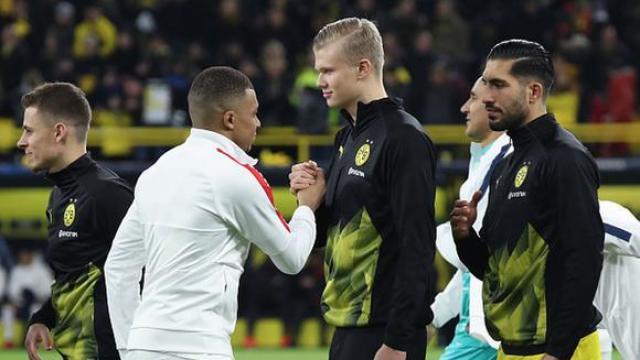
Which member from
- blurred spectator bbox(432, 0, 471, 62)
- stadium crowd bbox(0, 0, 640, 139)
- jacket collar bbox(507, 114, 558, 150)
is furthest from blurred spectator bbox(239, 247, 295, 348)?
jacket collar bbox(507, 114, 558, 150)

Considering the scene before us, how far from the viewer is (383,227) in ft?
20.2

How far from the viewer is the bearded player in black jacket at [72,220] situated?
7.04 meters

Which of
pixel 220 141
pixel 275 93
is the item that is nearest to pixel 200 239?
pixel 220 141

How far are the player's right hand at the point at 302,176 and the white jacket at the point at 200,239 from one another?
1.09 ft

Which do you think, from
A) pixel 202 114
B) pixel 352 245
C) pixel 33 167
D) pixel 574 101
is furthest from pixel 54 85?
pixel 574 101

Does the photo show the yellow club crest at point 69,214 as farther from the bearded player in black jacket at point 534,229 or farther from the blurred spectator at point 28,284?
the blurred spectator at point 28,284

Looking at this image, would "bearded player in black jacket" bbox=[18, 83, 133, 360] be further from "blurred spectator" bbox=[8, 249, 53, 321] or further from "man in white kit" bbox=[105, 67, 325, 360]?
"blurred spectator" bbox=[8, 249, 53, 321]

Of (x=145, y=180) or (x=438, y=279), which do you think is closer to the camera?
(x=145, y=180)

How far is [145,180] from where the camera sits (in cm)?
604

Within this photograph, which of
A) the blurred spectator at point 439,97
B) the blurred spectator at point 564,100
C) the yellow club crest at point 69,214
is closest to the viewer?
the yellow club crest at point 69,214

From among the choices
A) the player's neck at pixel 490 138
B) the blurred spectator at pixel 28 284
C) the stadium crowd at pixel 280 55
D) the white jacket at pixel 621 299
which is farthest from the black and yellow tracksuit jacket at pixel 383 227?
the blurred spectator at pixel 28 284

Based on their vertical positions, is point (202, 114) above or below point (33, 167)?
above

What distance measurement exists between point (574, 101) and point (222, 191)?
45.6 ft

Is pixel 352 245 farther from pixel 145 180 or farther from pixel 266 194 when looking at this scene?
pixel 145 180
